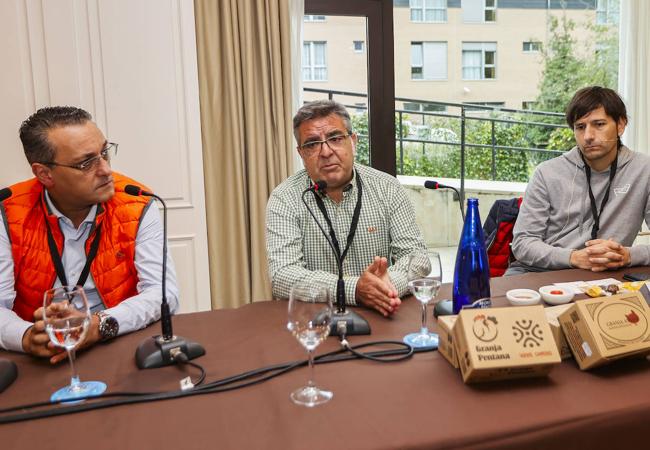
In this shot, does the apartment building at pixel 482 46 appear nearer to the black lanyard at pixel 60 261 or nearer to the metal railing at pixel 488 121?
the metal railing at pixel 488 121

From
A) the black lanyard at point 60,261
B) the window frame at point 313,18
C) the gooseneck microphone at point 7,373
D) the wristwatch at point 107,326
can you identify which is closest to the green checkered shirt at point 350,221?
the black lanyard at point 60,261

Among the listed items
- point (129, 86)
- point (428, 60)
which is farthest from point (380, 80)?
point (129, 86)

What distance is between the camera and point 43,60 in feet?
9.29

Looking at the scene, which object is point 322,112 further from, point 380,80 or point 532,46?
point 532,46

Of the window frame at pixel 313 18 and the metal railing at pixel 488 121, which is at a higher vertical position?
the window frame at pixel 313 18

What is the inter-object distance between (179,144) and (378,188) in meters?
1.46

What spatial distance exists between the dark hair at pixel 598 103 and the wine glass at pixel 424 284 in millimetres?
1467

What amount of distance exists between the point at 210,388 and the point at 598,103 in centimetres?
212

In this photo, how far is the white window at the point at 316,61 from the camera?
386 centimetres

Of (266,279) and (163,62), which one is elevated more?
(163,62)

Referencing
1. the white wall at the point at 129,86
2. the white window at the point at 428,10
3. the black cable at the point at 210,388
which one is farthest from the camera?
the white window at the point at 428,10

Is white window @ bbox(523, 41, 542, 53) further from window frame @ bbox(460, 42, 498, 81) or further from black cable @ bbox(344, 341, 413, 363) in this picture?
black cable @ bbox(344, 341, 413, 363)

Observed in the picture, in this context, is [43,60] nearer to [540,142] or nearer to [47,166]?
[47,166]

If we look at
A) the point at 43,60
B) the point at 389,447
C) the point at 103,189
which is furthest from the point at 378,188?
the point at 43,60
